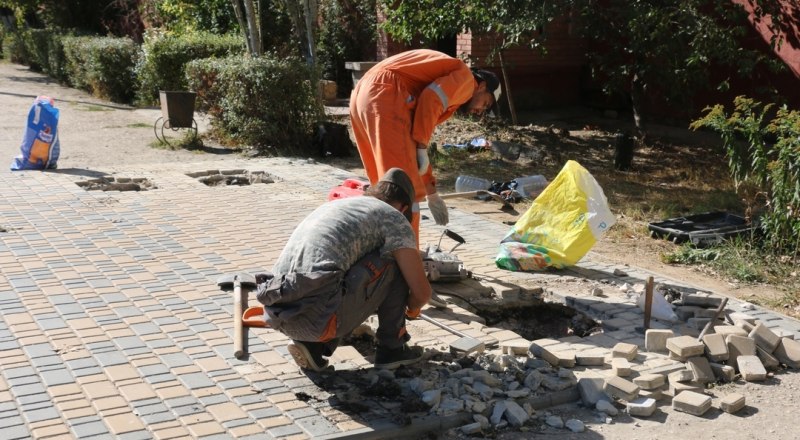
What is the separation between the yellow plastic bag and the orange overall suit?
117cm

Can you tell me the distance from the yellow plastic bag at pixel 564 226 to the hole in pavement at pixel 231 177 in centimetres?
406

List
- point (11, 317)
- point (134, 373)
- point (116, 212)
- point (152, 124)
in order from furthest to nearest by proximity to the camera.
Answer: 1. point (152, 124)
2. point (116, 212)
3. point (11, 317)
4. point (134, 373)

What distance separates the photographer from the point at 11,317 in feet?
18.0

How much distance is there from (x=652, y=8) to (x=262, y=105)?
513cm

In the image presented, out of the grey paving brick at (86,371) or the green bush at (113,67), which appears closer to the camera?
the grey paving brick at (86,371)

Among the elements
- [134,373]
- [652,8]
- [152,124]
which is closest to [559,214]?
[134,373]

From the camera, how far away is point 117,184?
9594 mm

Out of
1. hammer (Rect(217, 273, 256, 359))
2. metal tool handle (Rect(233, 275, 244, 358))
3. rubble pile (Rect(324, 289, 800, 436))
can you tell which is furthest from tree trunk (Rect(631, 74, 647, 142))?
metal tool handle (Rect(233, 275, 244, 358))

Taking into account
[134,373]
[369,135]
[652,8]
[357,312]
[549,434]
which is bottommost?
[549,434]

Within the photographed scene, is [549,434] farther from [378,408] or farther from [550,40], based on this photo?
[550,40]

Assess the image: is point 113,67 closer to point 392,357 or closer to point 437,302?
point 437,302

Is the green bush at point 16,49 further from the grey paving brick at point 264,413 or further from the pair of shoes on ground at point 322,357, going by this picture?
the grey paving brick at point 264,413

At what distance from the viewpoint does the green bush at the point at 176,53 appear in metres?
15.7

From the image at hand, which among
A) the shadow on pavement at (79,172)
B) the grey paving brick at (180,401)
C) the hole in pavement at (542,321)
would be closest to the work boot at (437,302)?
the hole in pavement at (542,321)
